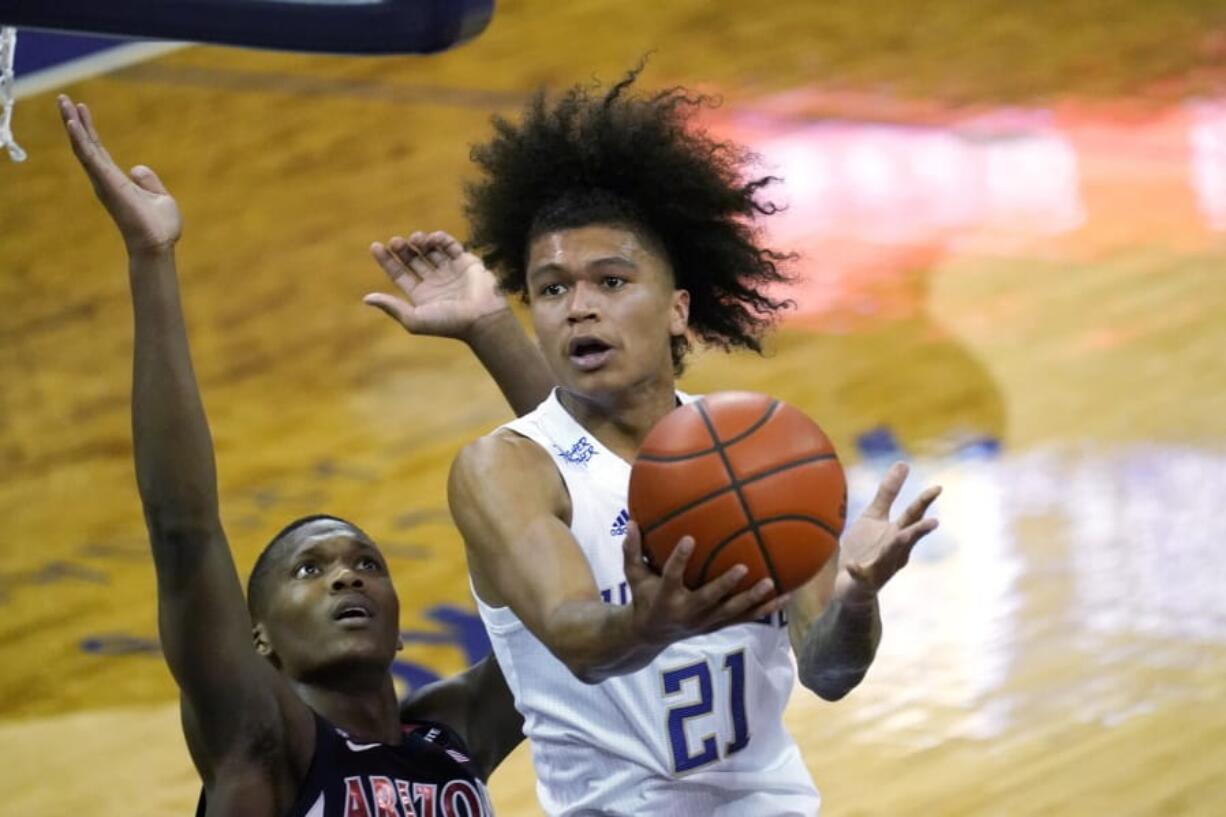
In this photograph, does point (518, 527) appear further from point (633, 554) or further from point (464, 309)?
point (464, 309)

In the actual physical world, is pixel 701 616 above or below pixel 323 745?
above

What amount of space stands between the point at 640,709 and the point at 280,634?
1.08m

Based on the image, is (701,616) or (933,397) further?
(933,397)

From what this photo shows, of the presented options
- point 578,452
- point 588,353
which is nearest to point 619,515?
point 578,452

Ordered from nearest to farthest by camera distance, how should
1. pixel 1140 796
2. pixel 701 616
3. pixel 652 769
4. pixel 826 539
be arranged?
pixel 701 616, pixel 826 539, pixel 652 769, pixel 1140 796

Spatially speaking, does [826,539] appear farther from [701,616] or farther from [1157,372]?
[1157,372]

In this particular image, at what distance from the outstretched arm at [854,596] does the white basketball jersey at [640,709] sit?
0.07 meters

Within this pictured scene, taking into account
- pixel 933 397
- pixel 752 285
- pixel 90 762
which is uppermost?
pixel 752 285

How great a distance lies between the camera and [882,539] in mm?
4121

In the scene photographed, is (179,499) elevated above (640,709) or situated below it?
above

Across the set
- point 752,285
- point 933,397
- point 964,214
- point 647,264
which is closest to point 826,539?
point 647,264

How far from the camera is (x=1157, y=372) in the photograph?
30.0 ft

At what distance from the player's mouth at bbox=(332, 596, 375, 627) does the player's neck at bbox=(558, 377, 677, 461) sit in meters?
0.77

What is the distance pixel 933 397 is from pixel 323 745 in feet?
15.3
